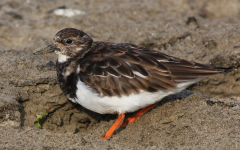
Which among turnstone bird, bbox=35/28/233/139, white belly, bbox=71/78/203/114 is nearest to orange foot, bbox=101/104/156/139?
turnstone bird, bbox=35/28/233/139

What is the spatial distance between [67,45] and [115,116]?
1417mm

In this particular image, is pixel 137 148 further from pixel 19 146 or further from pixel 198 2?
pixel 198 2

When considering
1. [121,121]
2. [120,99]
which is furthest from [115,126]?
[120,99]

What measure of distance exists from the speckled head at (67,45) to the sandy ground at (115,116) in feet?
1.76

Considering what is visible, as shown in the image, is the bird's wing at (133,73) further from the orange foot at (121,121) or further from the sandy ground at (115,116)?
the sandy ground at (115,116)

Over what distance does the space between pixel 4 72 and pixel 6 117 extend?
100 centimetres

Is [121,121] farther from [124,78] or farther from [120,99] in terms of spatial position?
[124,78]

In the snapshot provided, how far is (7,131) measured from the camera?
3598mm

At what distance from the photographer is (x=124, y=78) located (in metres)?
3.81

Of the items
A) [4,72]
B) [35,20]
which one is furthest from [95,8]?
[4,72]

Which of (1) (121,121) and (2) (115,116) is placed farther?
(2) (115,116)

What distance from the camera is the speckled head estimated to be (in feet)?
14.0

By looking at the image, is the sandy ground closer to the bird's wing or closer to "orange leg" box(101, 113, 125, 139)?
"orange leg" box(101, 113, 125, 139)

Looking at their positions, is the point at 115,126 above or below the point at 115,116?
above
